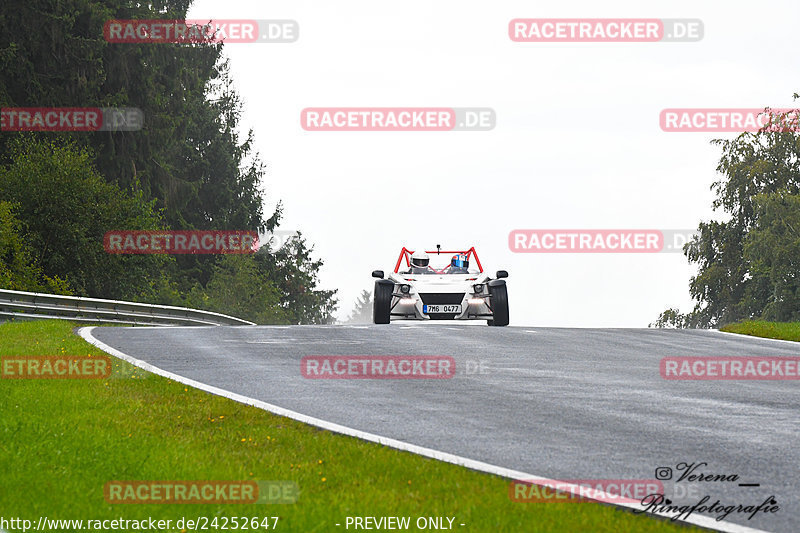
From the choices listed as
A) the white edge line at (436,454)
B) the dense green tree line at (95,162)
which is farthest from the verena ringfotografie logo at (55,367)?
the dense green tree line at (95,162)

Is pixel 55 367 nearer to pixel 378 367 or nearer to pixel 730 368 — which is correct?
pixel 378 367

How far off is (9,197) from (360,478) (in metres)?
28.3

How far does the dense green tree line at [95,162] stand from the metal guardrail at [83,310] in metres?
4.11

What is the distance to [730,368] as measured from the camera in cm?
1559

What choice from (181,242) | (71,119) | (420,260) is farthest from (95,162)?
(420,260)

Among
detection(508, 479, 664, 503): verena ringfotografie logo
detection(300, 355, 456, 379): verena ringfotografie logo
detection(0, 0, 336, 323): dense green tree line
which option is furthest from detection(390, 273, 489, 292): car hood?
detection(508, 479, 664, 503): verena ringfotografie logo

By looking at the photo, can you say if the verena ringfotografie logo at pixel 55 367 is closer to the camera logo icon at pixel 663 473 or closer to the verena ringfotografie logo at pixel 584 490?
the verena ringfotografie logo at pixel 584 490

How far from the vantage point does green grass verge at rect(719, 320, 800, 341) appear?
22214mm

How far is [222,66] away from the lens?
2837 inches

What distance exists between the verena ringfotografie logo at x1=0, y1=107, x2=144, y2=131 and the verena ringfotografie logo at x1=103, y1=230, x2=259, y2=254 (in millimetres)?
4646

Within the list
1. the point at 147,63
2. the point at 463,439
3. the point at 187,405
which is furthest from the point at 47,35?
the point at 463,439

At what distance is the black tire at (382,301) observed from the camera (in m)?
22.5

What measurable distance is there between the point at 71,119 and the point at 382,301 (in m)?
20.9

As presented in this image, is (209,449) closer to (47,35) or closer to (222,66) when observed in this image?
(47,35)
